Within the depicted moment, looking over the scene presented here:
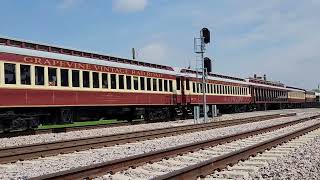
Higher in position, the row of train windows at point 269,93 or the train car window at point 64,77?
the row of train windows at point 269,93

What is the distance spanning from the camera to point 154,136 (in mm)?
17109

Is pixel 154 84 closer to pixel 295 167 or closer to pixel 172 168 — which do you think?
pixel 172 168

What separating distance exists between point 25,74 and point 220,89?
24.2 m

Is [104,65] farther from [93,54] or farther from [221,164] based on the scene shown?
[221,164]

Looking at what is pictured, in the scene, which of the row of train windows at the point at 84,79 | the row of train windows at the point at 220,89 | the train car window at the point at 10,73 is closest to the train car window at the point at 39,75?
the row of train windows at the point at 84,79

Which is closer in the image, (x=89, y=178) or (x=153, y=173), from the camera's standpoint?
(x=89, y=178)

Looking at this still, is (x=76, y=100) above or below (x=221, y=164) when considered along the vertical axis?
above

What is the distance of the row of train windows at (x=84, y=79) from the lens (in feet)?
57.3

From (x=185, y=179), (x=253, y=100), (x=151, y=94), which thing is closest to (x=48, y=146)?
(x=185, y=179)

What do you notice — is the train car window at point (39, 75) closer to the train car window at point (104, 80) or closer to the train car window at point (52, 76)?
the train car window at point (52, 76)

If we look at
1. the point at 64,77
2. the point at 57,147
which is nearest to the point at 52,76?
the point at 64,77

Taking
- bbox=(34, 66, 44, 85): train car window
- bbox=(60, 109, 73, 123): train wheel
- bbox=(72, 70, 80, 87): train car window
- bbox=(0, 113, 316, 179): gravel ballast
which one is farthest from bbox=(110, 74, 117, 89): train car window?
bbox=(0, 113, 316, 179): gravel ballast

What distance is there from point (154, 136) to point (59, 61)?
5.45 m

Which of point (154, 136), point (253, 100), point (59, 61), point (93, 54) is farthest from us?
point (253, 100)
